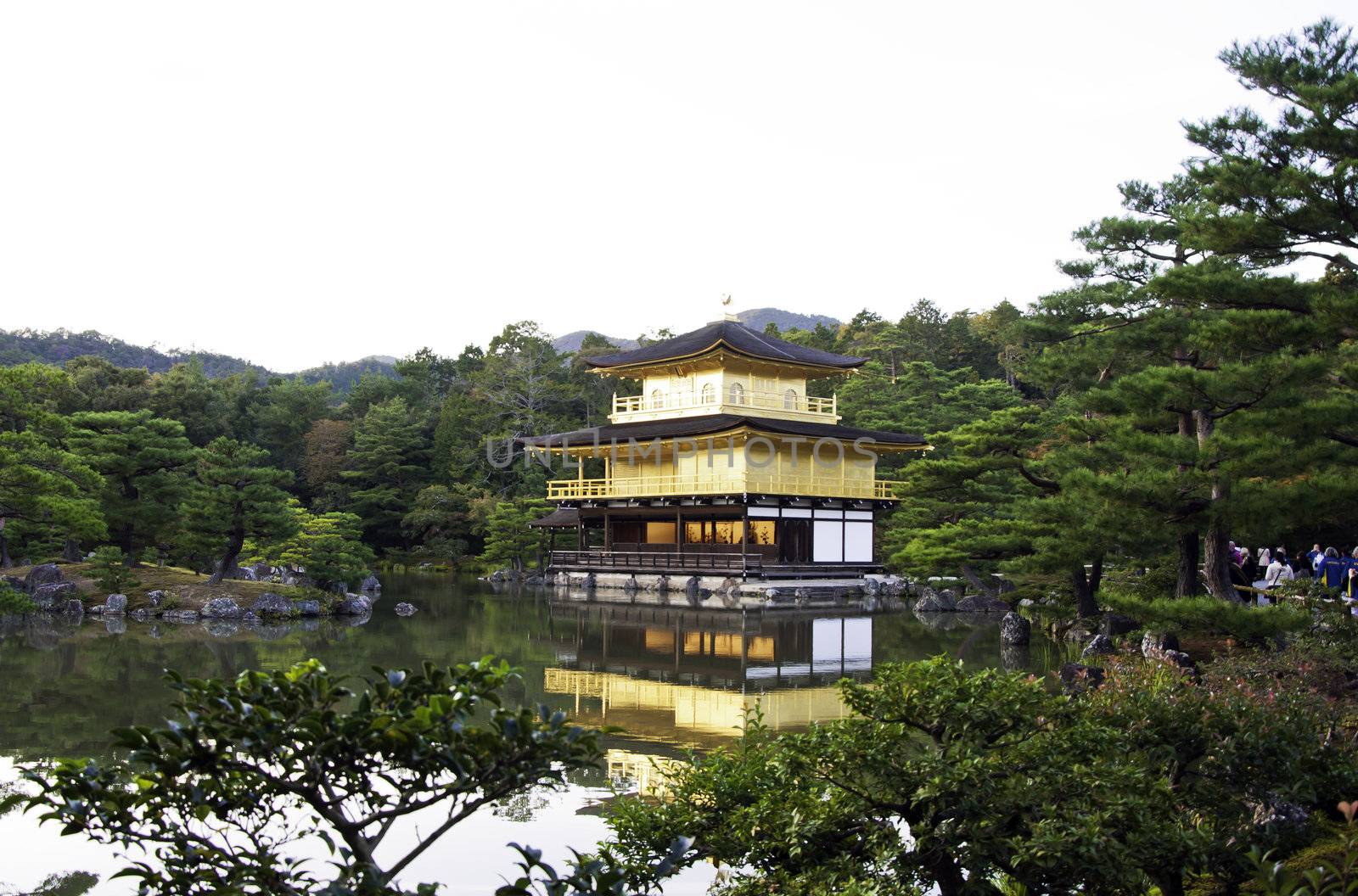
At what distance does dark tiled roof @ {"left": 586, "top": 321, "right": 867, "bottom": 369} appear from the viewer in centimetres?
3219

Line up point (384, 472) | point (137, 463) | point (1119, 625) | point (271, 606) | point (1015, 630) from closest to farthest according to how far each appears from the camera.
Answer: point (1119, 625)
point (1015, 630)
point (271, 606)
point (137, 463)
point (384, 472)

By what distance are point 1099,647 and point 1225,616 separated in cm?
414

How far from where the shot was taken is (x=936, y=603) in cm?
2503

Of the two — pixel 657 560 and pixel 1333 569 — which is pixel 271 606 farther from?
pixel 1333 569

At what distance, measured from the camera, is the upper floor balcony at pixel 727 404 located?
108 feet

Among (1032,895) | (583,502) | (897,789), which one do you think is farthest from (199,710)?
(583,502)

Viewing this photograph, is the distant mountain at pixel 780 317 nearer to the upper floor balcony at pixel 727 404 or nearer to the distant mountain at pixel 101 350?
the distant mountain at pixel 101 350

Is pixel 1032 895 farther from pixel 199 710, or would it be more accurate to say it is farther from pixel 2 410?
pixel 2 410

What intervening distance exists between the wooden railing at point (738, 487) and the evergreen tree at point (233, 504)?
10802 millimetres

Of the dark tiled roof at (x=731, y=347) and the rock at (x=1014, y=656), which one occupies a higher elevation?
the dark tiled roof at (x=731, y=347)

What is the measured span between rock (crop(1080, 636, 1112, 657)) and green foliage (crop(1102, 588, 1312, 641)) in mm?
3011

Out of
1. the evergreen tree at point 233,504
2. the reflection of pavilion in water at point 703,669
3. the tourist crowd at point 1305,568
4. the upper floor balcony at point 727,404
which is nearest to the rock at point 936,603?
the reflection of pavilion in water at point 703,669

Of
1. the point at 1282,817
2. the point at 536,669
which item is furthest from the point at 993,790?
the point at 536,669

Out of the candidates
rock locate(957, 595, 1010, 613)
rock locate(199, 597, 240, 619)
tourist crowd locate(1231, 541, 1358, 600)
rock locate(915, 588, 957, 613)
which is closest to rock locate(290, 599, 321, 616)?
rock locate(199, 597, 240, 619)
